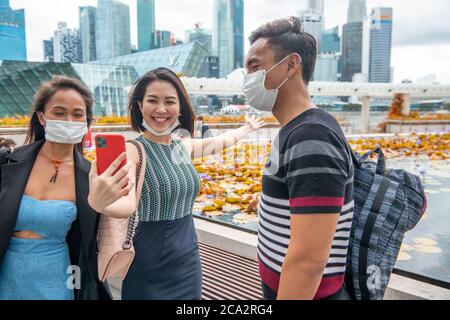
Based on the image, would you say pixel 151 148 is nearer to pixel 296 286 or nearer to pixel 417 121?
pixel 296 286

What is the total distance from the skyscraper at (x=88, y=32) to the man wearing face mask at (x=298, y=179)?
153ft

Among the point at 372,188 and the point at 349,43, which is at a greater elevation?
the point at 349,43

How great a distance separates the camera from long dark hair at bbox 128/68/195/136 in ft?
7.25

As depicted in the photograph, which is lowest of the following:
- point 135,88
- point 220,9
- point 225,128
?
point 225,128

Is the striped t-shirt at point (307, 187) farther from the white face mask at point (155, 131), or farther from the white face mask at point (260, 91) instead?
the white face mask at point (155, 131)

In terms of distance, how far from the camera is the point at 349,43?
65.5 ft

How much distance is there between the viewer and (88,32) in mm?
57781

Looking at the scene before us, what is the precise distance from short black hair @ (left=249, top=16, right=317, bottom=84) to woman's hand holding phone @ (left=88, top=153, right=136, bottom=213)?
28.1 inches

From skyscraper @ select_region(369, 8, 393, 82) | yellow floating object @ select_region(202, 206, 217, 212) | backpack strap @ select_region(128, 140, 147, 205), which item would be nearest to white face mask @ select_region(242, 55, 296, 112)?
backpack strap @ select_region(128, 140, 147, 205)

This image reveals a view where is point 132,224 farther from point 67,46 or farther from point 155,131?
point 67,46

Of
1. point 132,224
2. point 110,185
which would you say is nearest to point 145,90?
point 132,224
